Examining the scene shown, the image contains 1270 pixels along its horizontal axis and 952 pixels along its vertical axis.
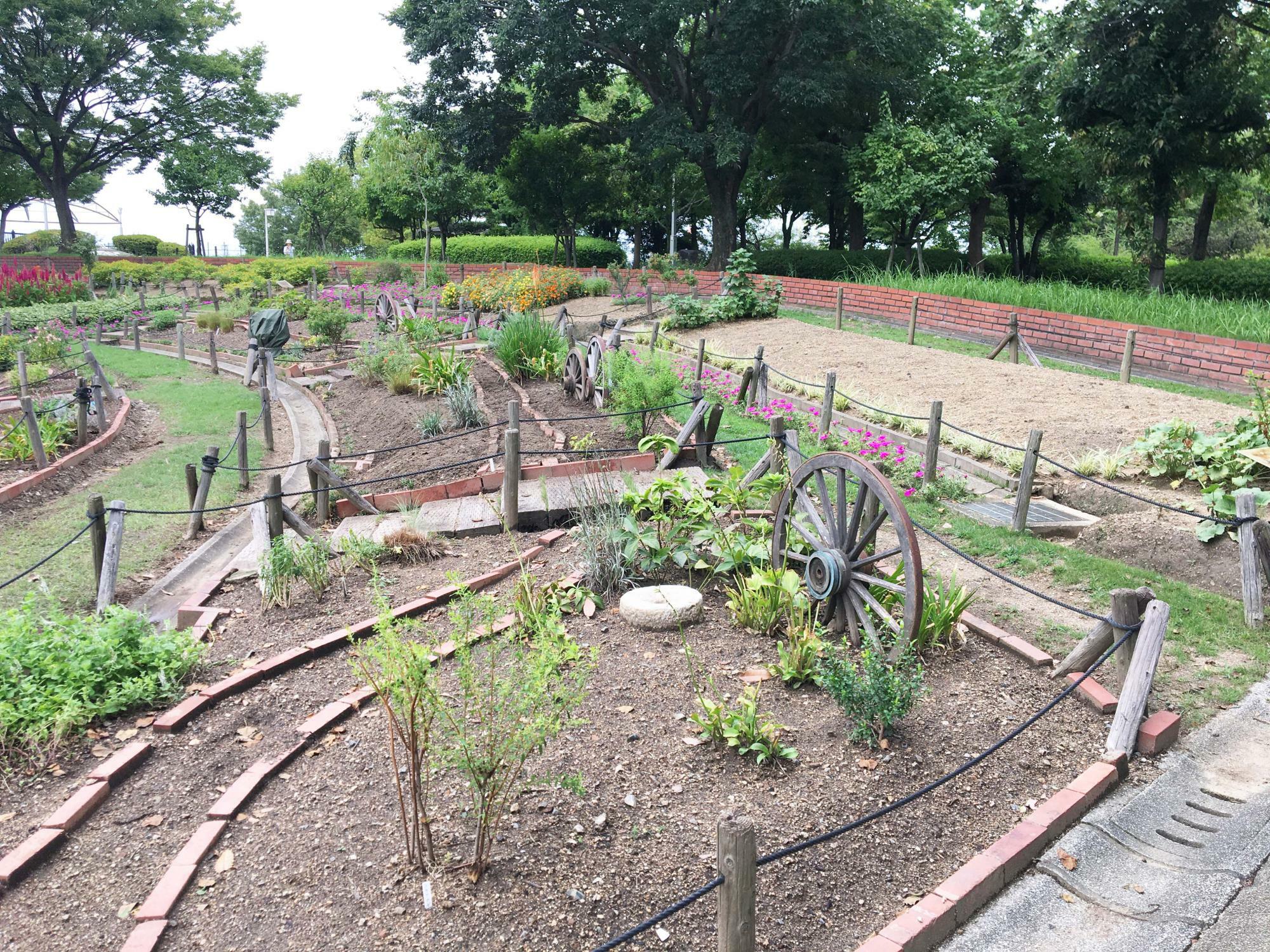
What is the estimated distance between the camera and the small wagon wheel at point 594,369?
1045cm

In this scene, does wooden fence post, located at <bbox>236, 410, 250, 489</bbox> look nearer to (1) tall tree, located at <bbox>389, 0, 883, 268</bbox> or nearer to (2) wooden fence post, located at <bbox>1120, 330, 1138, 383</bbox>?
(2) wooden fence post, located at <bbox>1120, 330, 1138, 383</bbox>

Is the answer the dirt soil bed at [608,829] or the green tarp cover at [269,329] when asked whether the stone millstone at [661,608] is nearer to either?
the dirt soil bed at [608,829]

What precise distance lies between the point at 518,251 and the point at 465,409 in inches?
926

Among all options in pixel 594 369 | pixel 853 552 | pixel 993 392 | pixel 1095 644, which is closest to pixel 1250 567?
pixel 1095 644

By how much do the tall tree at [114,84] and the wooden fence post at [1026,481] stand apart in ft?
125

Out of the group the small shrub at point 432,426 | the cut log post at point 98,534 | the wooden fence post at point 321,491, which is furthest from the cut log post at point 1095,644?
the small shrub at point 432,426

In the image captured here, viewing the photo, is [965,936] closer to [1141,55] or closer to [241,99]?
[1141,55]

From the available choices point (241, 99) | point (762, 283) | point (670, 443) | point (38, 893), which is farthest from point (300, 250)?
point (38, 893)

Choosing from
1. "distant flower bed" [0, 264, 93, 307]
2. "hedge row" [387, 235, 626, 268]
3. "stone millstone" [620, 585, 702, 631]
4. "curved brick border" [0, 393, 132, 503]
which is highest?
"hedge row" [387, 235, 626, 268]

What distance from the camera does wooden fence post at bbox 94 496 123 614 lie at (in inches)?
232

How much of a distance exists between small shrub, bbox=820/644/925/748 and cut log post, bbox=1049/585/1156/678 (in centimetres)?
99

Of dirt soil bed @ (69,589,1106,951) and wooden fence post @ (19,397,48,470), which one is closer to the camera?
dirt soil bed @ (69,589,1106,951)

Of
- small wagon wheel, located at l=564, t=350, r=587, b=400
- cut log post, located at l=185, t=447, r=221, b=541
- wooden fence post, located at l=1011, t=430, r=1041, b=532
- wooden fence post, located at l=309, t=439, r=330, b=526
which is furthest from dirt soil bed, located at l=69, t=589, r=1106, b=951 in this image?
small wagon wheel, located at l=564, t=350, r=587, b=400

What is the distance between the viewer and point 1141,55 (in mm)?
17953
